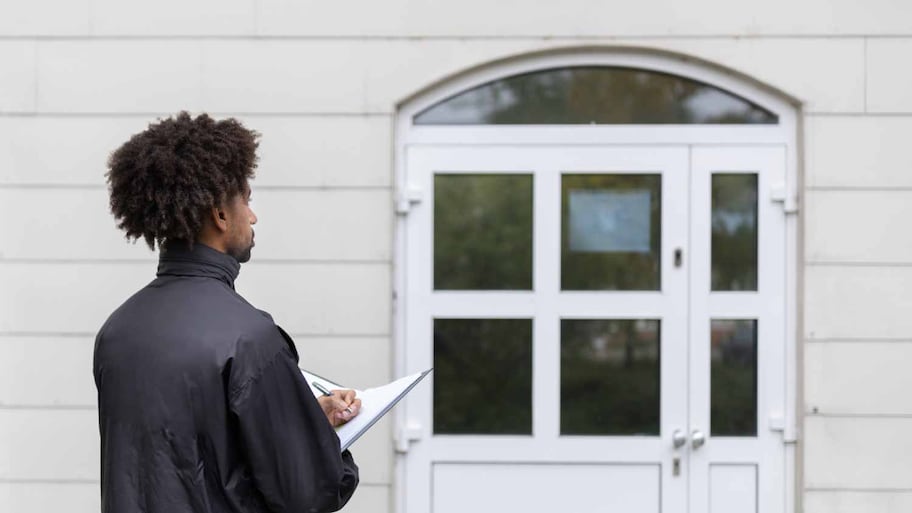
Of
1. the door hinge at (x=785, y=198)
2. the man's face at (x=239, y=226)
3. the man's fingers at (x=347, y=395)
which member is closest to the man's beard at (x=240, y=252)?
the man's face at (x=239, y=226)

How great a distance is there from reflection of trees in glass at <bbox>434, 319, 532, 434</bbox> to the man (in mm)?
1985

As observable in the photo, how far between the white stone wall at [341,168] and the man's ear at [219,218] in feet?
6.18

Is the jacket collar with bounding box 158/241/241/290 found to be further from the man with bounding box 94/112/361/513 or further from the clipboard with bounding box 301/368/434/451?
the clipboard with bounding box 301/368/434/451

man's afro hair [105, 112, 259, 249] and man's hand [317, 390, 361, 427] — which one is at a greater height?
man's afro hair [105, 112, 259, 249]

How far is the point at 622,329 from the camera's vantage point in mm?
3959

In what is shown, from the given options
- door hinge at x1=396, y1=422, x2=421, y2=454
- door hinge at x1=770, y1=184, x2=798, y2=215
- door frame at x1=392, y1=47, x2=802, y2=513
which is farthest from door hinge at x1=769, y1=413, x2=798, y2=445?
door hinge at x1=396, y1=422, x2=421, y2=454

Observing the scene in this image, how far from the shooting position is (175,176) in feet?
6.34

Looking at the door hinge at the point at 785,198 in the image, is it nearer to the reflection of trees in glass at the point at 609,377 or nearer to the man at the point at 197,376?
the reflection of trees in glass at the point at 609,377

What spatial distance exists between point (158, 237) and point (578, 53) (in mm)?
2365

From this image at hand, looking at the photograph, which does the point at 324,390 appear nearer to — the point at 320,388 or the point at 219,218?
the point at 320,388

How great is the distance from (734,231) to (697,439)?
0.82 metres

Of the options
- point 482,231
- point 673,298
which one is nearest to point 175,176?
point 482,231

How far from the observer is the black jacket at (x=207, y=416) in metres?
1.83

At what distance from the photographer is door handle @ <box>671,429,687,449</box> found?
3.90 metres
